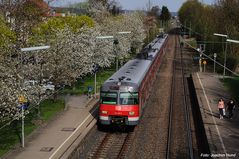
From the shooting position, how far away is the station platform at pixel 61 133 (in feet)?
61.7

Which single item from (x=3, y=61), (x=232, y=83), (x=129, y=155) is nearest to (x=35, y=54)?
(x=3, y=61)

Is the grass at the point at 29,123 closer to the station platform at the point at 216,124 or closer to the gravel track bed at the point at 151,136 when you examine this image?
the gravel track bed at the point at 151,136

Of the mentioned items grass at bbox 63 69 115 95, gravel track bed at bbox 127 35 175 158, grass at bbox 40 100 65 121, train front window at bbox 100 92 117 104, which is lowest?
gravel track bed at bbox 127 35 175 158

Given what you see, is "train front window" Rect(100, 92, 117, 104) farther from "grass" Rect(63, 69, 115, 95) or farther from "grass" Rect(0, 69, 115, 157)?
"grass" Rect(63, 69, 115, 95)

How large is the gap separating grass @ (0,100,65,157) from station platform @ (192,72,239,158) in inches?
381


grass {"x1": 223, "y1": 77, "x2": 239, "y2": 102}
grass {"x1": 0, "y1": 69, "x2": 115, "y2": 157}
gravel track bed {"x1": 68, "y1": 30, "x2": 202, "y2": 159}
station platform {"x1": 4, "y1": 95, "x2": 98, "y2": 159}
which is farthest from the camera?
grass {"x1": 223, "y1": 77, "x2": 239, "y2": 102}

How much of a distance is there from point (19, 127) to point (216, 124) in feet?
38.8

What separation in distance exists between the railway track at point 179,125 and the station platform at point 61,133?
4.92 m

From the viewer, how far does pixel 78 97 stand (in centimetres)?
3206

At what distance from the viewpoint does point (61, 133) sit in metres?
22.1

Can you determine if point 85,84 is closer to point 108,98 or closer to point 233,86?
point 233,86

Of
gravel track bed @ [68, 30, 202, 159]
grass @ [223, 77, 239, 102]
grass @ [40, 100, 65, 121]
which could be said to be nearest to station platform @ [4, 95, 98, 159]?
grass @ [40, 100, 65, 121]

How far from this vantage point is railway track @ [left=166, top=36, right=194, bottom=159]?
19906mm

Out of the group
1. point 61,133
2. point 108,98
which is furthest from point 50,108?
point 108,98
